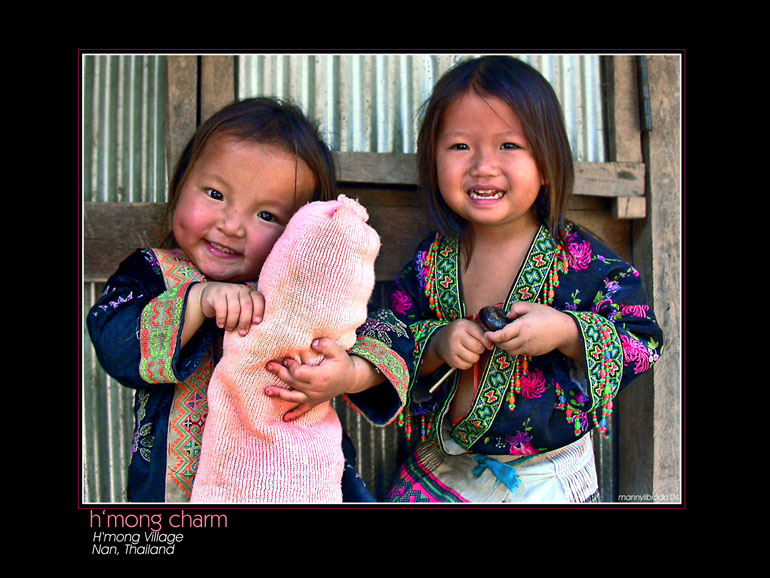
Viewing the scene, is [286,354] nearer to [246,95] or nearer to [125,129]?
[246,95]

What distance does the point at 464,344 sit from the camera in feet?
5.81

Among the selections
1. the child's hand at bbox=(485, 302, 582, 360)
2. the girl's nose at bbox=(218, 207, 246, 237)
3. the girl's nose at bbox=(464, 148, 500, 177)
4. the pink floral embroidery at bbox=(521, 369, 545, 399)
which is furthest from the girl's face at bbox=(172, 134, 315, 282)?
the pink floral embroidery at bbox=(521, 369, 545, 399)

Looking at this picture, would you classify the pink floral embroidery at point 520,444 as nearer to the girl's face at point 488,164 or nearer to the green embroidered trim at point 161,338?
the girl's face at point 488,164

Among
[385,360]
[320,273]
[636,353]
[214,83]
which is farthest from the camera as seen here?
[214,83]

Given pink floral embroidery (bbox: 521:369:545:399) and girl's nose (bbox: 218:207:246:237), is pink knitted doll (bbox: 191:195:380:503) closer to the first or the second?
girl's nose (bbox: 218:207:246:237)

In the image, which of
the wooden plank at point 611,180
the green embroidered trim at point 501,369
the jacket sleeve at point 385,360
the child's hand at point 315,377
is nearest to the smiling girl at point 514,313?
the green embroidered trim at point 501,369

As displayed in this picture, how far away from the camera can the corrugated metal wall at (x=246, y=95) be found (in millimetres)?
2291

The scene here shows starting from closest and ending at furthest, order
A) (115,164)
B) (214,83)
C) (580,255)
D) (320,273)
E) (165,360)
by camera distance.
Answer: (320,273), (165,360), (580,255), (214,83), (115,164)

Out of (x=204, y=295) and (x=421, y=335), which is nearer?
(x=204, y=295)

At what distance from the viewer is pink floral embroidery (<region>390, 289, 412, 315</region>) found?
2055mm

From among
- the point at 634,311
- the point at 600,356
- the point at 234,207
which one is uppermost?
the point at 234,207

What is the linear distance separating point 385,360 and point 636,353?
0.68 meters

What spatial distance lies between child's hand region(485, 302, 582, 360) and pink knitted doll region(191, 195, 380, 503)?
39 centimetres

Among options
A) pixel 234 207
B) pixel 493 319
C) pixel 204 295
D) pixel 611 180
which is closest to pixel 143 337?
pixel 204 295
